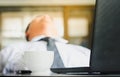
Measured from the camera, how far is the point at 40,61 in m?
0.84

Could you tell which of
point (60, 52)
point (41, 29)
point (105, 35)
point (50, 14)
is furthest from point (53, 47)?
point (50, 14)

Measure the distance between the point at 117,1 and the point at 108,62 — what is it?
0.47 feet

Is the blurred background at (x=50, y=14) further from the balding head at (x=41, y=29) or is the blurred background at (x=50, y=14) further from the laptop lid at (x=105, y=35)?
the laptop lid at (x=105, y=35)

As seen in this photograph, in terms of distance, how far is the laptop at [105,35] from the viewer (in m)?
0.69

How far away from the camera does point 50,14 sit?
4.92m

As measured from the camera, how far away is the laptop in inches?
27.4

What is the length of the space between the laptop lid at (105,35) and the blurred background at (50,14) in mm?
4173

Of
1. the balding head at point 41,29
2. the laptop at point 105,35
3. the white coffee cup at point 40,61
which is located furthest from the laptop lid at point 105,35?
the balding head at point 41,29

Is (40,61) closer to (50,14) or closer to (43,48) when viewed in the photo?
(43,48)

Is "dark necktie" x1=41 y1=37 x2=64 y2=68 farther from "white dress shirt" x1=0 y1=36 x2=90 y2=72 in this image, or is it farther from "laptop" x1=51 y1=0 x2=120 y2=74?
"laptop" x1=51 y1=0 x2=120 y2=74

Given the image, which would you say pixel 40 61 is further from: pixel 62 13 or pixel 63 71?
pixel 62 13

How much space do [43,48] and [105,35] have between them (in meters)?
0.98

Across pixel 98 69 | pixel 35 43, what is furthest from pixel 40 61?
pixel 35 43

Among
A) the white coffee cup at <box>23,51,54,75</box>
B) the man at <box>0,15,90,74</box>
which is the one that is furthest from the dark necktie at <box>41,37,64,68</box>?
the white coffee cup at <box>23,51,54,75</box>
